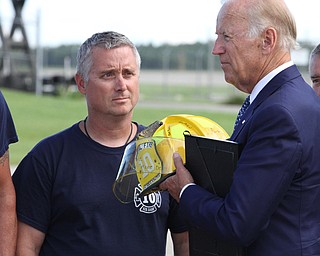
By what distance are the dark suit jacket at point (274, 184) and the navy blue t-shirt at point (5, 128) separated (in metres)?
1.06

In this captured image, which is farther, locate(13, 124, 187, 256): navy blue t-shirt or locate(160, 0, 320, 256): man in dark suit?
locate(13, 124, 187, 256): navy blue t-shirt

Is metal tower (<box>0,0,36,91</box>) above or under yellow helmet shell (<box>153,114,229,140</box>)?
under

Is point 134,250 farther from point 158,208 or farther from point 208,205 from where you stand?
point 208,205

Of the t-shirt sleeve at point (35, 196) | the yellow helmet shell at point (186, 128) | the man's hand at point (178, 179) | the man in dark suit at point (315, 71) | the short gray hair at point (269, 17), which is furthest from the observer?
the man in dark suit at point (315, 71)

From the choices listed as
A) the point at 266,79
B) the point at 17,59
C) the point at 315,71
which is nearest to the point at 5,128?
the point at 266,79

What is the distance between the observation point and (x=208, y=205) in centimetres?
277

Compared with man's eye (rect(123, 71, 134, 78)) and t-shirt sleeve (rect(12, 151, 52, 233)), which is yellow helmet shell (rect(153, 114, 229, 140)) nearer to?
man's eye (rect(123, 71, 134, 78))

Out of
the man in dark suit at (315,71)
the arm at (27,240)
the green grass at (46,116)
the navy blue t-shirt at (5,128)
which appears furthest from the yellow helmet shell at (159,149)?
the green grass at (46,116)

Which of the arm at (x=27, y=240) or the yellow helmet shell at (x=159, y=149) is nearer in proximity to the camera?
the yellow helmet shell at (x=159, y=149)

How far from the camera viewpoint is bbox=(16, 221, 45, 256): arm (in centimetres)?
347

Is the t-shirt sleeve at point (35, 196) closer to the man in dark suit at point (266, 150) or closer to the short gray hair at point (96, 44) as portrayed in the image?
the short gray hair at point (96, 44)

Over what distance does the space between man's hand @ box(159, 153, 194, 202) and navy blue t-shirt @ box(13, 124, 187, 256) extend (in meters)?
0.55

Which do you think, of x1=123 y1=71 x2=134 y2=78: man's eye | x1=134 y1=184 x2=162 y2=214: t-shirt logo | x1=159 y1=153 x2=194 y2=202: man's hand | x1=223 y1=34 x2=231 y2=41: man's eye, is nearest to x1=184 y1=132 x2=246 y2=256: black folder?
x1=159 y1=153 x2=194 y2=202: man's hand

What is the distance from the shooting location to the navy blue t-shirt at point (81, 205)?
137 inches
